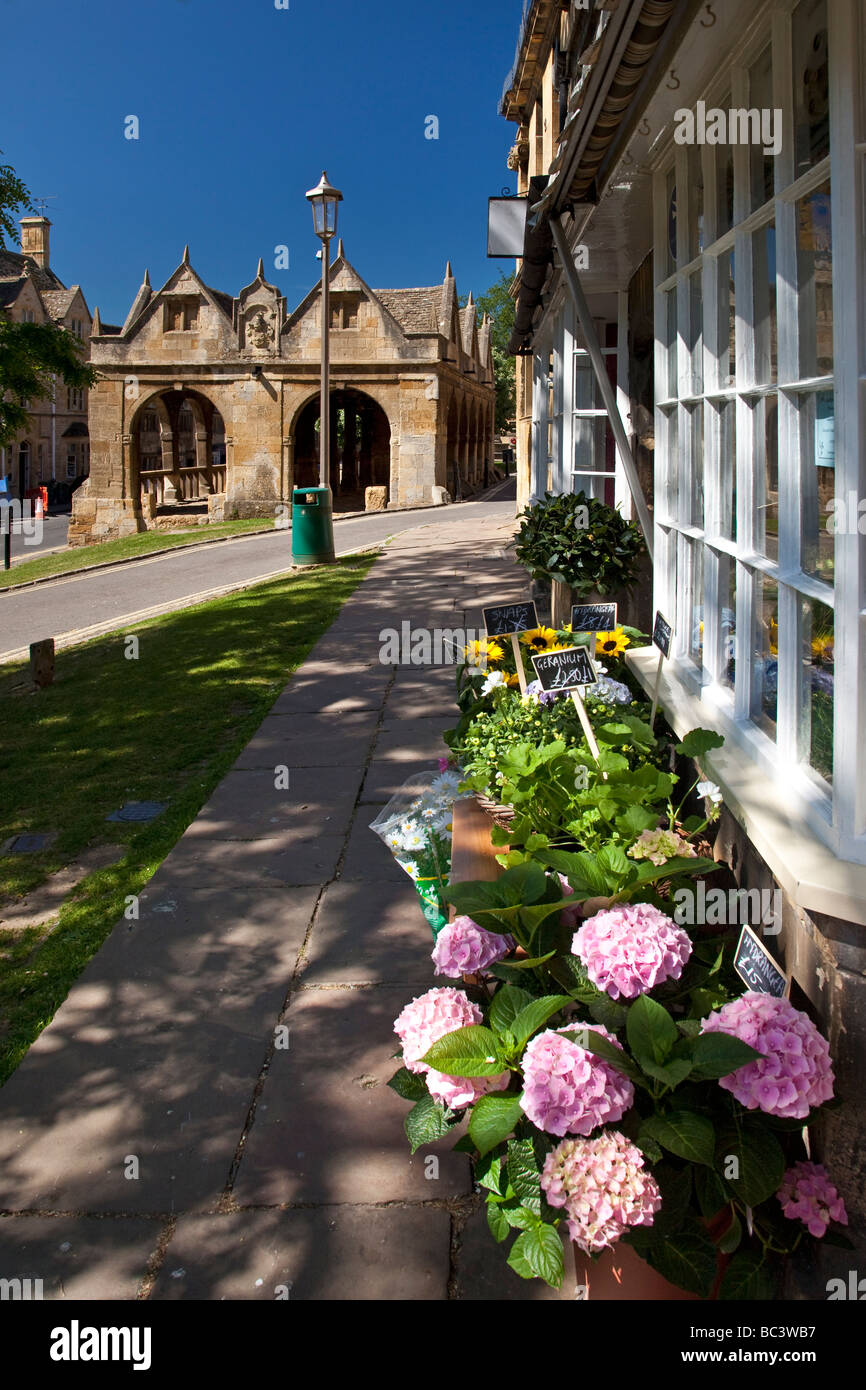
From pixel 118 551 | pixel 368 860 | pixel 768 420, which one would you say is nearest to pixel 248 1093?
pixel 368 860

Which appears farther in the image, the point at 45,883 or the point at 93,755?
the point at 93,755

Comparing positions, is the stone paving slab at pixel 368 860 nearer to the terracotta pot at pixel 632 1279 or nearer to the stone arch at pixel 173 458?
the terracotta pot at pixel 632 1279

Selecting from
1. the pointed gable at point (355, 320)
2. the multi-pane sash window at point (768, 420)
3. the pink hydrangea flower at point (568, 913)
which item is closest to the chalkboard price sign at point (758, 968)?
the multi-pane sash window at point (768, 420)

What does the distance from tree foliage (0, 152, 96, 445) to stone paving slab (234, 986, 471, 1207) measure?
10.7m

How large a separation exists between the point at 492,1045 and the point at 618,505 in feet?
17.2

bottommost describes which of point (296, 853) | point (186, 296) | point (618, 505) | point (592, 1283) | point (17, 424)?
point (592, 1283)

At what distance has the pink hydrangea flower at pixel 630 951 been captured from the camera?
2371 millimetres

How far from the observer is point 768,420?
2969mm

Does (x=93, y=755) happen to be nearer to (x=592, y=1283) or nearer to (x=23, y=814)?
(x=23, y=814)

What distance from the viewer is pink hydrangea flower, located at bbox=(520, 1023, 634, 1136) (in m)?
2.16

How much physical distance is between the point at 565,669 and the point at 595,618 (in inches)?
50.2

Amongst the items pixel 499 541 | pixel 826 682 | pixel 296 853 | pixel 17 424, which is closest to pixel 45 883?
pixel 296 853

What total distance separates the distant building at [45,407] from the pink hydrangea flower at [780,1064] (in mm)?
59437
